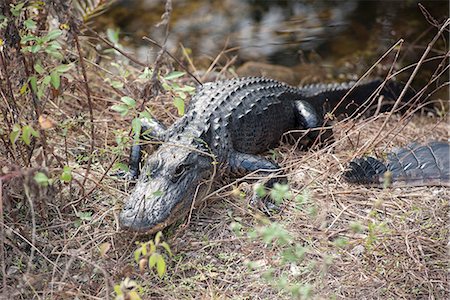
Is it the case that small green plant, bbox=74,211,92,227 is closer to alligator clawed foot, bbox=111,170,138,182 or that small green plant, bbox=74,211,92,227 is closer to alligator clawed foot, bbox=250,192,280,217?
alligator clawed foot, bbox=111,170,138,182

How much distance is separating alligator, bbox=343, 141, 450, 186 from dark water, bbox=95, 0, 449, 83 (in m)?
2.99

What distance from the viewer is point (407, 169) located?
371cm

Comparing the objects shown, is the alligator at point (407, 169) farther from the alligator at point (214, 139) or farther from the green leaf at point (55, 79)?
the green leaf at point (55, 79)

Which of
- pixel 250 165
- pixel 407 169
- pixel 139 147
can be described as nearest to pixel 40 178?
pixel 139 147

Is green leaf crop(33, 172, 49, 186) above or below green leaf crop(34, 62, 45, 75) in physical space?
below

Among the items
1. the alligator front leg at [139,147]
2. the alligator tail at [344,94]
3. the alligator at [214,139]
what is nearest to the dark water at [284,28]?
the alligator tail at [344,94]

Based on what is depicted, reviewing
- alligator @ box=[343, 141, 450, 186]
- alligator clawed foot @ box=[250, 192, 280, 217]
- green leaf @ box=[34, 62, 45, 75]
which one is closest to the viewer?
green leaf @ box=[34, 62, 45, 75]

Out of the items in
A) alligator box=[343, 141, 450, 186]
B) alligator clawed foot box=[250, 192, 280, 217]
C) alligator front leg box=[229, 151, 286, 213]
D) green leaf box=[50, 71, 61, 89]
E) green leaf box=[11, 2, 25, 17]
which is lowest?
alligator box=[343, 141, 450, 186]

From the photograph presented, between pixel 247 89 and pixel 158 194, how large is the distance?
54.1 inches

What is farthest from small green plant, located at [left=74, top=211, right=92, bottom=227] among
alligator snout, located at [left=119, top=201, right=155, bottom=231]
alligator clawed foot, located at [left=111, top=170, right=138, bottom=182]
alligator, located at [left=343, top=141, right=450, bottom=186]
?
alligator, located at [left=343, top=141, right=450, bottom=186]

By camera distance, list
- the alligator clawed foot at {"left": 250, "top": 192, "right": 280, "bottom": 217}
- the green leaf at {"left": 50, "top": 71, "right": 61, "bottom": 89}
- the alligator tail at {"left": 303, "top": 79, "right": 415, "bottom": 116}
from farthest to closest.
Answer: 1. the alligator tail at {"left": 303, "top": 79, "right": 415, "bottom": 116}
2. the alligator clawed foot at {"left": 250, "top": 192, "right": 280, "bottom": 217}
3. the green leaf at {"left": 50, "top": 71, "right": 61, "bottom": 89}

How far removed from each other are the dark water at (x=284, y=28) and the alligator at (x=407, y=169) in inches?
118

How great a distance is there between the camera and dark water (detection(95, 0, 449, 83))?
708cm

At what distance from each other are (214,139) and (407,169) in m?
1.19
